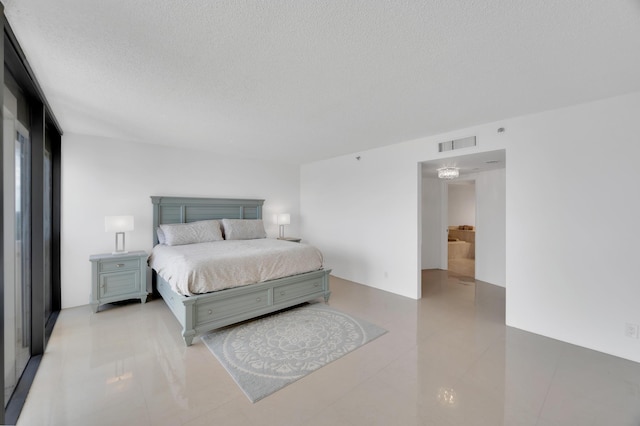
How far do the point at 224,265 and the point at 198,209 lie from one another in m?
2.15

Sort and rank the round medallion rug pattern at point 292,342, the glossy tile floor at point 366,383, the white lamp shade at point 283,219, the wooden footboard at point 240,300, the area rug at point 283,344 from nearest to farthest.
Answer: the glossy tile floor at point 366,383
the area rug at point 283,344
the round medallion rug pattern at point 292,342
the wooden footboard at point 240,300
the white lamp shade at point 283,219

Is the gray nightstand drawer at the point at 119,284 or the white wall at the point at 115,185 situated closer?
the gray nightstand drawer at the point at 119,284

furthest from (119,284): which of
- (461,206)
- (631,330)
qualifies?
(461,206)

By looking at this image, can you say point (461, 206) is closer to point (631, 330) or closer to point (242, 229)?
point (631, 330)

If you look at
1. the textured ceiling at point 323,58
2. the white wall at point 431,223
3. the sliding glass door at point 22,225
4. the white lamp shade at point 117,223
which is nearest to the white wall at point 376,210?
the textured ceiling at point 323,58

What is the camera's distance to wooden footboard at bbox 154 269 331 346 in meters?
2.65

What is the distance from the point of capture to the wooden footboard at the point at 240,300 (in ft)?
8.68

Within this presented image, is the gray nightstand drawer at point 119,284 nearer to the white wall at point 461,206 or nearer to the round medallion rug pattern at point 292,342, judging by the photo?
the round medallion rug pattern at point 292,342

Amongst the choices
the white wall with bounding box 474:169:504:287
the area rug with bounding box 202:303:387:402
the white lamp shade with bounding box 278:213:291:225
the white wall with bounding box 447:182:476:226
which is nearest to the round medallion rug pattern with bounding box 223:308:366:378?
the area rug with bounding box 202:303:387:402

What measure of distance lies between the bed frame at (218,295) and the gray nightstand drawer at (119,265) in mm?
393

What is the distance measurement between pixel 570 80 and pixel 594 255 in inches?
65.2

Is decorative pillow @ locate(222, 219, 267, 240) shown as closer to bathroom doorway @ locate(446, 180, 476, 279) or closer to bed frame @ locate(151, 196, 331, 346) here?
bed frame @ locate(151, 196, 331, 346)

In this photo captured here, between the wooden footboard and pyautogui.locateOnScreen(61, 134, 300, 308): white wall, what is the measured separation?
3.51ft

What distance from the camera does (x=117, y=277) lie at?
11.6 feet
